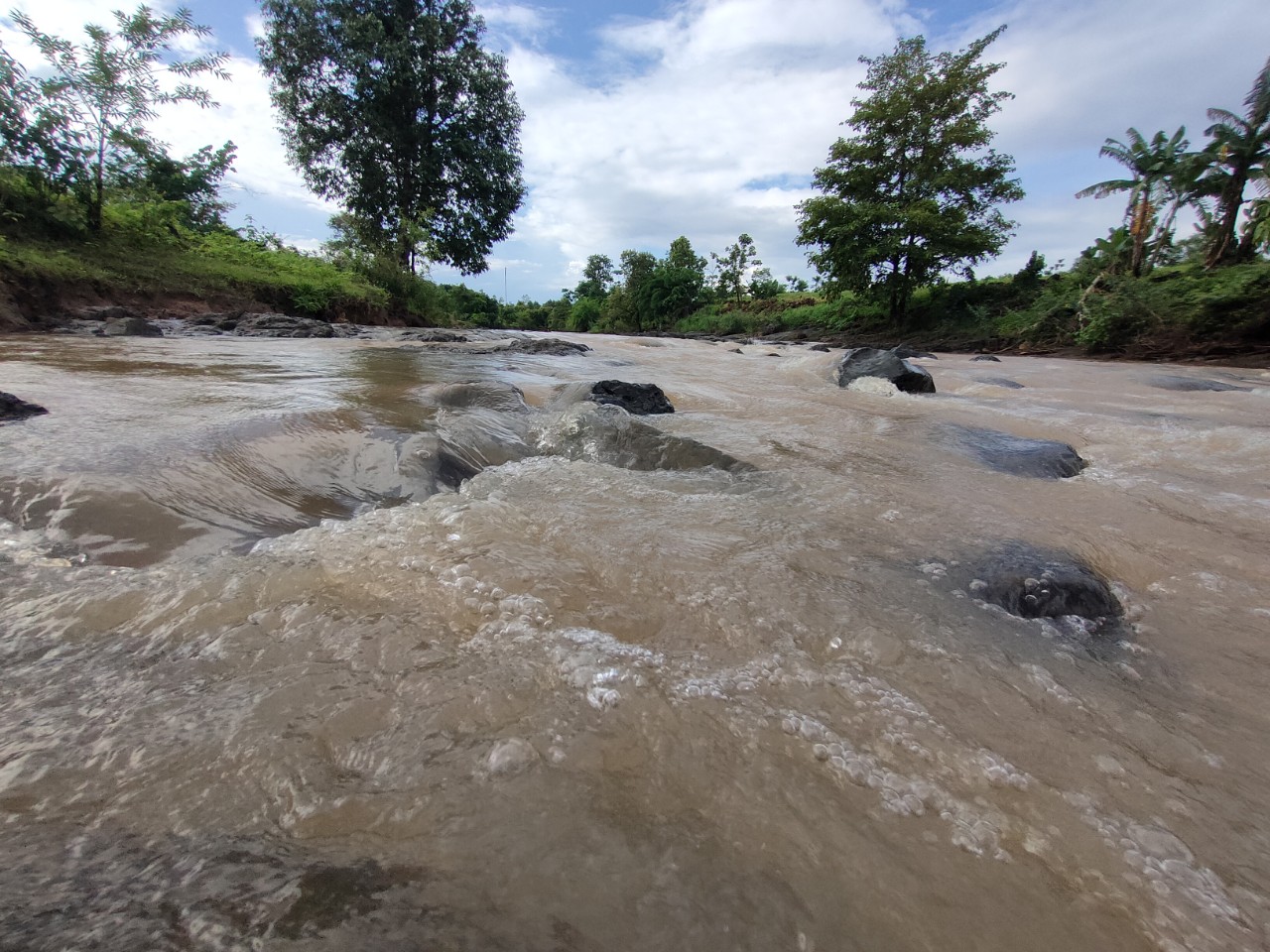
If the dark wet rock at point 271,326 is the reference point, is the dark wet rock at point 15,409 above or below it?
below

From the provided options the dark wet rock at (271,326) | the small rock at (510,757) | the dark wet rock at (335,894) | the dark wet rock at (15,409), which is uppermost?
the dark wet rock at (271,326)

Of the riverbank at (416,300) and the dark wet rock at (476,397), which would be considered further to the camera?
the riverbank at (416,300)

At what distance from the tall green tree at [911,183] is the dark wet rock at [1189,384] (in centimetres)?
1195

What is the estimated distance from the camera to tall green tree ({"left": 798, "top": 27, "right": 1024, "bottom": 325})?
1852 cm

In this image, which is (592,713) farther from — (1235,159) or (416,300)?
(1235,159)

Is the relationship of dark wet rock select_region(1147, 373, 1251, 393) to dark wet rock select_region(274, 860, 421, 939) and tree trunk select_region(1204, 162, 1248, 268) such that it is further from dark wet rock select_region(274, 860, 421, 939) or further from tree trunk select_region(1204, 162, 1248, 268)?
tree trunk select_region(1204, 162, 1248, 268)

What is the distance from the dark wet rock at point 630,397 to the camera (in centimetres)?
424

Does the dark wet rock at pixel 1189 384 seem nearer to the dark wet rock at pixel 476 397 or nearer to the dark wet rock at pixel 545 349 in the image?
the dark wet rock at pixel 476 397

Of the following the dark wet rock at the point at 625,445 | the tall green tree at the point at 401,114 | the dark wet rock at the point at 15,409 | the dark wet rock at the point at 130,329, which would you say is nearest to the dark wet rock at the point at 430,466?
the dark wet rock at the point at 625,445

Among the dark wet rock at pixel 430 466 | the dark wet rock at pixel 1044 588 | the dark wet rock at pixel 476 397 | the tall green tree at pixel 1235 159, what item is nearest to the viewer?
the dark wet rock at pixel 1044 588

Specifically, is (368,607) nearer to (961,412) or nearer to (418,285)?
(961,412)

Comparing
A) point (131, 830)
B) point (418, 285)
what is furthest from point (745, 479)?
point (418, 285)

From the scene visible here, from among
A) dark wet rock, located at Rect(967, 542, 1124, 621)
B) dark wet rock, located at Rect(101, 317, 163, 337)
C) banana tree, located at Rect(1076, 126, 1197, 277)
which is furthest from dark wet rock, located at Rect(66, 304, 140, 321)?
banana tree, located at Rect(1076, 126, 1197, 277)

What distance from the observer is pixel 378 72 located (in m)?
18.5
